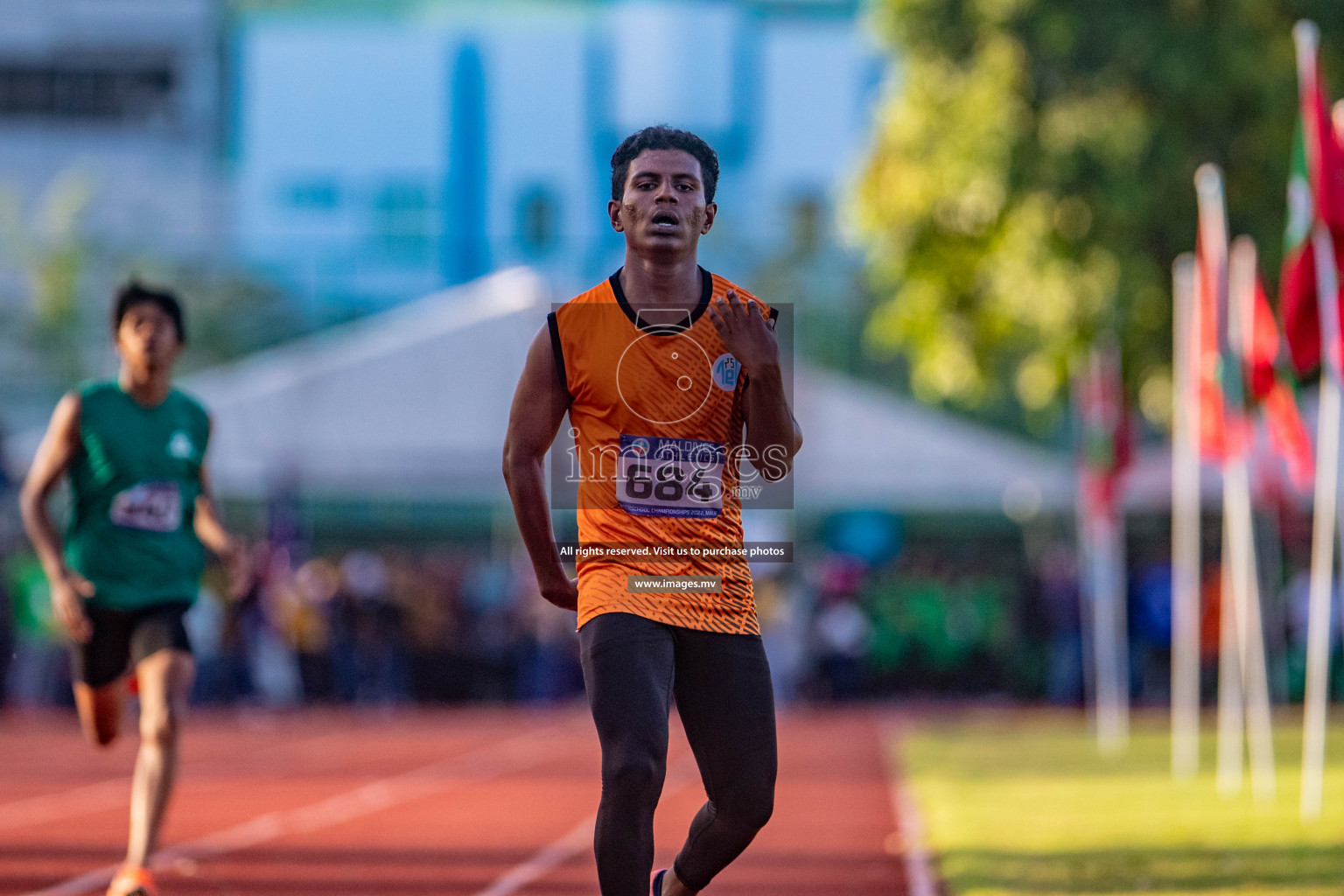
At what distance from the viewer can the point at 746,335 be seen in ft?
15.8

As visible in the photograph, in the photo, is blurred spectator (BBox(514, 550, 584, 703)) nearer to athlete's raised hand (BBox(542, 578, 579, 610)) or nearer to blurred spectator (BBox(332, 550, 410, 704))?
blurred spectator (BBox(332, 550, 410, 704))

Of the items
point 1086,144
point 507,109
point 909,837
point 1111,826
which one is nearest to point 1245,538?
point 1111,826

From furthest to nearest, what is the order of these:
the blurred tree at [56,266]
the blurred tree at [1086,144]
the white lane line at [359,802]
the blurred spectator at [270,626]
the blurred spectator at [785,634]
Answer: the blurred tree at [56,266], the blurred spectator at [785,634], the blurred spectator at [270,626], the blurred tree at [1086,144], the white lane line at [359,802]

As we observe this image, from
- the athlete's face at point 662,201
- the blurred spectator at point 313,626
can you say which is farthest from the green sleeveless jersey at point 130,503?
the blurred spectator at point 313,626

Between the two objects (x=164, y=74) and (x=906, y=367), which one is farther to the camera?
(x=164, y=74)

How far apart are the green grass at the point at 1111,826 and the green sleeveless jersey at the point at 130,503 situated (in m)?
3.39

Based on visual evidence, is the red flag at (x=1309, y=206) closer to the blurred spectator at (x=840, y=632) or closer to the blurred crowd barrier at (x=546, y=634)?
the blurred crowd barrier at (x=546, y=634)

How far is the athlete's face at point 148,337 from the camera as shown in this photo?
7371mm

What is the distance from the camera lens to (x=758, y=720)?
4.90 meters

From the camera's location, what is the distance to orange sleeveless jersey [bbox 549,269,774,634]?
4859mm

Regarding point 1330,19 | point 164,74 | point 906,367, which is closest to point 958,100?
point 1330,19

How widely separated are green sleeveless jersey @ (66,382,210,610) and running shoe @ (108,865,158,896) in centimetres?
108

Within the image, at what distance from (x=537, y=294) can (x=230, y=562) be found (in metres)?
15.9

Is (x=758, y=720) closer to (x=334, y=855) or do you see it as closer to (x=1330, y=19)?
(x=334, y=855)
